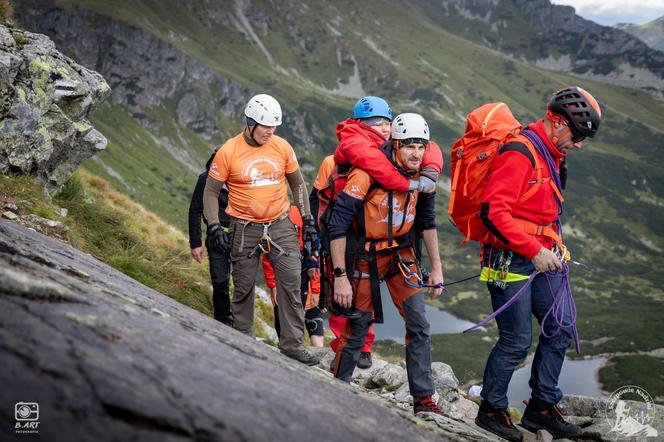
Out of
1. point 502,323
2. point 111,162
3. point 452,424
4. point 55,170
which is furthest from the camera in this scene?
point 111,162

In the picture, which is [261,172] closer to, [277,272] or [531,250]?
[277,272]

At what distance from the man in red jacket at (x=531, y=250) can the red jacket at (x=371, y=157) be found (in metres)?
1.00

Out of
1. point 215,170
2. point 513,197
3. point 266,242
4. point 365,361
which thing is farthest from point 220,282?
point 513,197

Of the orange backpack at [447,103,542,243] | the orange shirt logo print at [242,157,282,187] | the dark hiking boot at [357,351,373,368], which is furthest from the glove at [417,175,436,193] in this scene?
the dark hiking boot at [357,351,373,368]

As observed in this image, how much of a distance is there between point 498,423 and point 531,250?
8.38 feet

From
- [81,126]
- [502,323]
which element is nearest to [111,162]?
[81,126]

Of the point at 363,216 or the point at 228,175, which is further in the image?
the point at 228,175

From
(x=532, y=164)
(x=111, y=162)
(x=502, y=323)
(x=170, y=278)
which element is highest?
(x=532, y=164)

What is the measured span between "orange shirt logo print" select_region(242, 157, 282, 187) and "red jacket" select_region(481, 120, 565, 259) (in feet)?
11.7

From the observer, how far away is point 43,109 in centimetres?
1230

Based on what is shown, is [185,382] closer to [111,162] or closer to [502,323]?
[502,323]

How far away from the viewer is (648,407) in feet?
27.3

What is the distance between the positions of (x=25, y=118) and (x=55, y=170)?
1790 mm

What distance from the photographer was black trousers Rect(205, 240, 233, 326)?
33.8 ft
